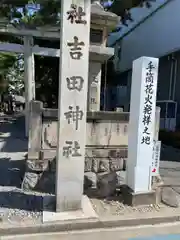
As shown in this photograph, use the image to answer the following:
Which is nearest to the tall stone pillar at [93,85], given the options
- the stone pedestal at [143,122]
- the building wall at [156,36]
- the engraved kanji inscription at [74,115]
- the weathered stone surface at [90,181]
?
the weathered stone surface at [90,181]

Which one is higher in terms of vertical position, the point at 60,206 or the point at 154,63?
the point at 154,63

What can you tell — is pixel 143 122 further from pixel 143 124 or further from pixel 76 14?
pixel 76 14

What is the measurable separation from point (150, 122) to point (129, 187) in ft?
4.12

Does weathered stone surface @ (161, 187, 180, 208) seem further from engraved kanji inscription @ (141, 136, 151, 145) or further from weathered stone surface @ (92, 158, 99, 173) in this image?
weathered stone surface @ (92, 158, 99, 173)

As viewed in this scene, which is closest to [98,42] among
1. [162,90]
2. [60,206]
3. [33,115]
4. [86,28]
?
[33,115]

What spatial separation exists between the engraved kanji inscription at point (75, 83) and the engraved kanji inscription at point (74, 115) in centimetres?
30

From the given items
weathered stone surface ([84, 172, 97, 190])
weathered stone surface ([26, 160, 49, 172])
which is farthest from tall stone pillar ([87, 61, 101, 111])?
weathered stone surface ([26, 160, 49, 172])

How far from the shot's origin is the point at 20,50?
1138 cm

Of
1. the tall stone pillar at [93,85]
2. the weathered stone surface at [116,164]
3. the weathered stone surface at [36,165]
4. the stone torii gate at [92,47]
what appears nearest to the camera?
the weathered stone surface at [36,165]

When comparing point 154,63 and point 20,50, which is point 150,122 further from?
point 20,50

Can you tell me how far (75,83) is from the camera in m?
3.88

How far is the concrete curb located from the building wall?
1127 cm

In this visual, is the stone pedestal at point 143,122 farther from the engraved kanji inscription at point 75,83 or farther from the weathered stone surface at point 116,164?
the weathered stone surface at point 116,164

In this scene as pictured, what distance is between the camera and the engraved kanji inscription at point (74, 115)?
12.8 ft
